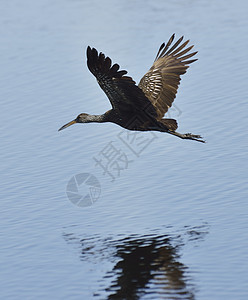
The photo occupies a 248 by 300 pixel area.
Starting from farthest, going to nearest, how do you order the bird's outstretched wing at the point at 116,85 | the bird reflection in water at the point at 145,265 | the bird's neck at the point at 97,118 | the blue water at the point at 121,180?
1. the bird's neck at the point at 97,118
2. the bird's outstretched wing at the point at 116,85
3. the blue water at the point at 121,180
4. the bird reflection in water at the point at 145,265

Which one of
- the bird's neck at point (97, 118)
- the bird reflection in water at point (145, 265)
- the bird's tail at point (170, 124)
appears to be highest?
the bird's neck at point (97, 118)

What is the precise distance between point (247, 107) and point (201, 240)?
7.70m

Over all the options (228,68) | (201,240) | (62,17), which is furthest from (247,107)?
(62,17)

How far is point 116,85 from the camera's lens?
1463 cm

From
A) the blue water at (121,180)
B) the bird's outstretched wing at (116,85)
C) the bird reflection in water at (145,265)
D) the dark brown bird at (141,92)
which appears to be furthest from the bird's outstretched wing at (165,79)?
the bird reflection in water at (145,265)

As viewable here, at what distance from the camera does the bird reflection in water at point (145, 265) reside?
13.1 m

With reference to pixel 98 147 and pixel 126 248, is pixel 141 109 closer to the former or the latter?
pixel 126 248

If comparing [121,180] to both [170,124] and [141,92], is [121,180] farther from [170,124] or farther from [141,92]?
[141,92]

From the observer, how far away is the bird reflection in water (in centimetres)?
1311

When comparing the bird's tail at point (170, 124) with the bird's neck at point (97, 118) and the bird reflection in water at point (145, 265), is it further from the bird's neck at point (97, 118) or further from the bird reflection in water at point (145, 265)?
the bird reflection in water at point (145, 265)

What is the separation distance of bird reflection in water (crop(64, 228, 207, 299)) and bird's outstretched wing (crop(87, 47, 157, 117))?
2.45 m

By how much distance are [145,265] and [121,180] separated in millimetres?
4422

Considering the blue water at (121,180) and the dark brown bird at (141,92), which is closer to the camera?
the blue water at (121,180)

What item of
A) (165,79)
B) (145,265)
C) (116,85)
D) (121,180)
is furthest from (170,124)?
(145,265)
